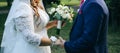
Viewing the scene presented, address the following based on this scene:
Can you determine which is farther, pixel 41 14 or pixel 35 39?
pixel 41 14

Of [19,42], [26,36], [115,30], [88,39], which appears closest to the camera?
[88,39]

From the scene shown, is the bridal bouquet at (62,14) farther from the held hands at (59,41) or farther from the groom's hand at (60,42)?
the groom's hand at (60,42)

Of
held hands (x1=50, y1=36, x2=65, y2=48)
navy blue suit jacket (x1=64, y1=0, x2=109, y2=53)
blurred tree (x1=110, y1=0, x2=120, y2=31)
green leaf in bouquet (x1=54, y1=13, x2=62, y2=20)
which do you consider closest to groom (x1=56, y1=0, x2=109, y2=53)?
navy blue suit jacket (x1=64, y1=0, x2=109, y2=53)

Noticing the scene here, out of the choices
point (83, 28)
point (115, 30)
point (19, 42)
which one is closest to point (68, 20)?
point (19, 42)

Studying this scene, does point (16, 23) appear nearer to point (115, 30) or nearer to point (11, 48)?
point (11, 48)

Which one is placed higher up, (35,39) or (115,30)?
(35,39)

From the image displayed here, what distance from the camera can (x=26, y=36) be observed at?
13.5 feet

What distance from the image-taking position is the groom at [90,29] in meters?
3.28

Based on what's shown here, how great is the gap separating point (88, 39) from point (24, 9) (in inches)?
43.6

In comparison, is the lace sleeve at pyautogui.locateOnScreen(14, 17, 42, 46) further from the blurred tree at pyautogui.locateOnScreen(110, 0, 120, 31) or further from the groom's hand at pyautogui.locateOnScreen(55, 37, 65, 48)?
the blurred tree at pyautogui.locateOnScreen(110, 0, 120, 31)

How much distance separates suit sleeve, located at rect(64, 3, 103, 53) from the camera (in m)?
3.27

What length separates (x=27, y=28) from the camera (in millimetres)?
4090

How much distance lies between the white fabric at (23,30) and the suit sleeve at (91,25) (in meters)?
0.88

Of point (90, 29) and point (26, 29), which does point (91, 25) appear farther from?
point (26, 29)
